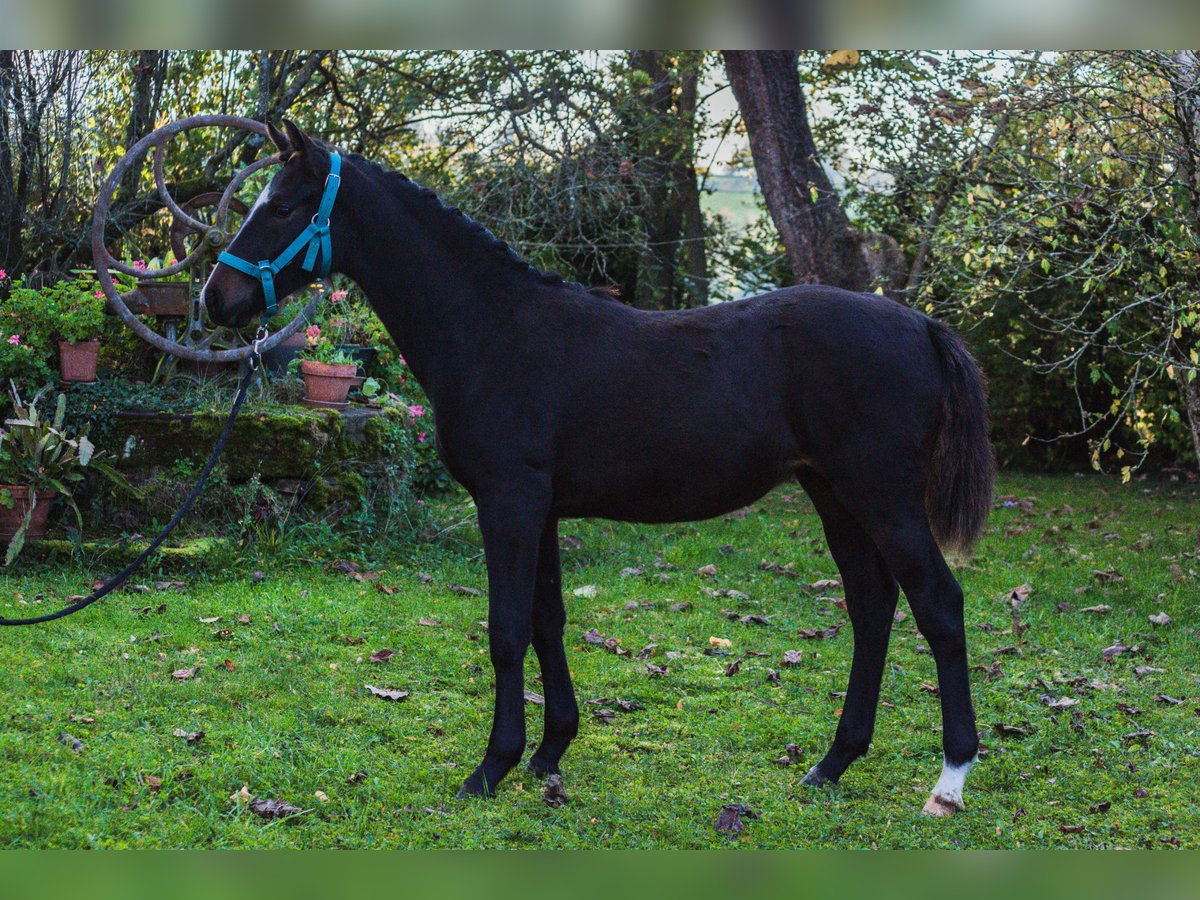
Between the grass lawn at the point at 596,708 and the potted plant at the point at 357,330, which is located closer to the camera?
the grass lawn at the point at 596,708

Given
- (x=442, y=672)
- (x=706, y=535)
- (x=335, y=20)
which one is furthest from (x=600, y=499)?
(x=706, y=535)

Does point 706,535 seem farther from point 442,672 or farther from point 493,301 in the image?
point 493,301

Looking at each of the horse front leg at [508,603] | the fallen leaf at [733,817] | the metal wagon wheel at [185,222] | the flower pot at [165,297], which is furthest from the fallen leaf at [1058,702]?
the flower pot at [165,297]

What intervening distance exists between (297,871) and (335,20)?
5.84 feet

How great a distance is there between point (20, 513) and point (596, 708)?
4397 mm

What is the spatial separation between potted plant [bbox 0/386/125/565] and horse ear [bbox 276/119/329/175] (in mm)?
4048

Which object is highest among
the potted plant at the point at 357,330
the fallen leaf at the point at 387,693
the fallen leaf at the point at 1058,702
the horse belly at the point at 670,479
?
the potted plant at the point at 357,330

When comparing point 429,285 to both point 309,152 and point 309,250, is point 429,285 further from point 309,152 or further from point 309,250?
point 309,152

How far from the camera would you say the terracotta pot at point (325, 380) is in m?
8.62

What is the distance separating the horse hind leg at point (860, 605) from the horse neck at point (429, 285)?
1.47 m

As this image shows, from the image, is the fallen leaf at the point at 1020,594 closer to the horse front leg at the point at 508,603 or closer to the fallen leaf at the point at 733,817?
the fallen leaf at the point at 733,817

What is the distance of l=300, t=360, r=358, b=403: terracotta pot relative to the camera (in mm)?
8625

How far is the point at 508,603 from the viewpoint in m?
4.05

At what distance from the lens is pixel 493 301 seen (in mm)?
4227
